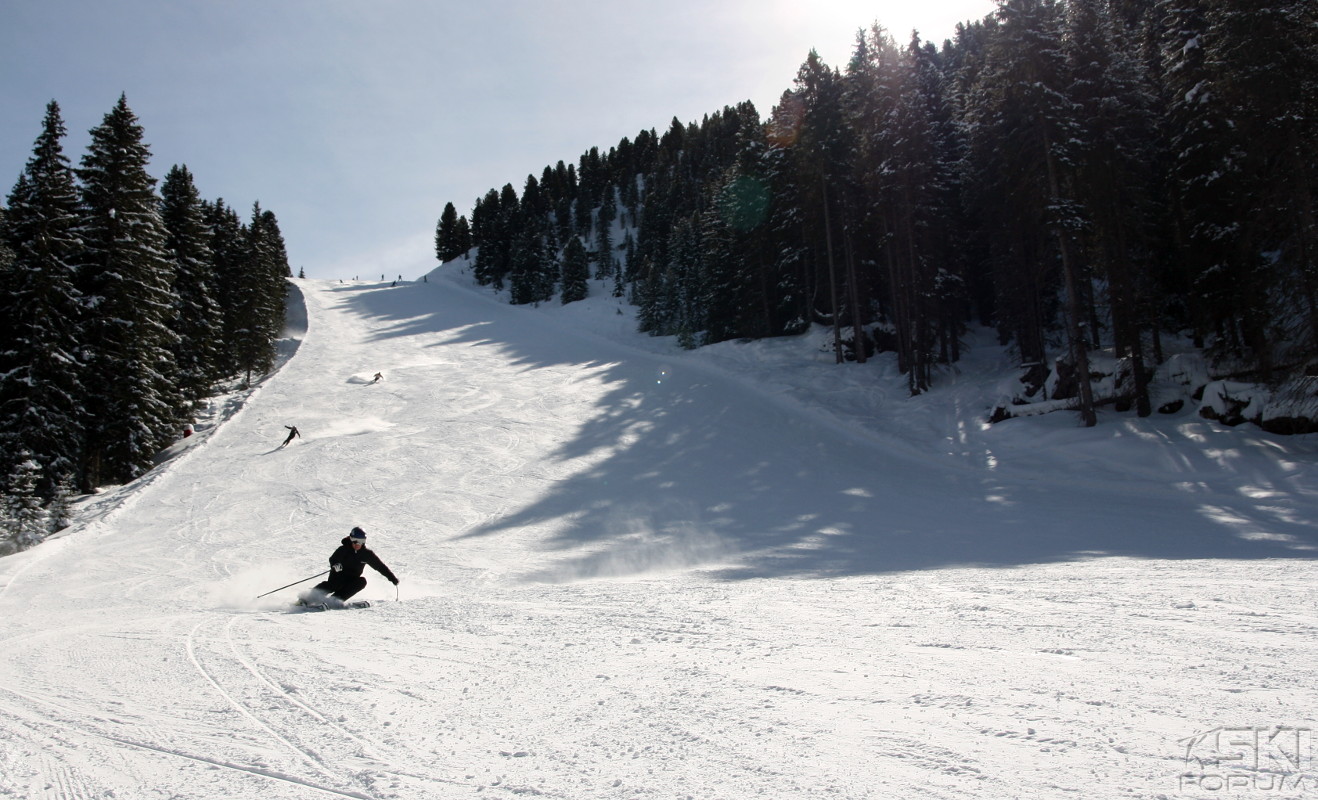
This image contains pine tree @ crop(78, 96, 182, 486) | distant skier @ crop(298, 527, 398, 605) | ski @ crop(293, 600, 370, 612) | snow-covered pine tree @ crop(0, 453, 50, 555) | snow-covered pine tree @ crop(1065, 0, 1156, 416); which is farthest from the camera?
pine tree @ crop(78, 96, 182, 486)

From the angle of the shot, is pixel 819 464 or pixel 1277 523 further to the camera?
pixel 819 464

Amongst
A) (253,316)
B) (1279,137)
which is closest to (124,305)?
(253,316)

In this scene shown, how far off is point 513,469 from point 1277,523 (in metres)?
18.9

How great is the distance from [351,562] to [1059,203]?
2354 centimetres

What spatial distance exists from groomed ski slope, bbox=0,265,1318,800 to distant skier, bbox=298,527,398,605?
0.53 m

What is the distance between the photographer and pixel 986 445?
22.8m

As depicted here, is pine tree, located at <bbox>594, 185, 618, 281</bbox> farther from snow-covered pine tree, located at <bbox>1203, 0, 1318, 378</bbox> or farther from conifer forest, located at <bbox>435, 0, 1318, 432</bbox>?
snow-covered pine tree, located at <bbox>1203, 0, 1318, 378</bbox>

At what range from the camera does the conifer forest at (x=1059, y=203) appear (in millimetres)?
17875

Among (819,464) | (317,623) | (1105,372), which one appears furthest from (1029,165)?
(317,623)

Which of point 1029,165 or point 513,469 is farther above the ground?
point 1029,165

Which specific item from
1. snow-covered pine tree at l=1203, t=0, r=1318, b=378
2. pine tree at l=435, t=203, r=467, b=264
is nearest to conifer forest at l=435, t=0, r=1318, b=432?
snow-covered pine tree at l=1203, t=0, r=1318, b=378

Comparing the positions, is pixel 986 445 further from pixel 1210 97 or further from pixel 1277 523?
pixel 1210 97

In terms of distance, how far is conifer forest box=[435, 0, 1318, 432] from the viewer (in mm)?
17875

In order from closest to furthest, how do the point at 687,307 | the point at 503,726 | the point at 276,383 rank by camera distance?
the point at 503,726
the point at 276,383
the point at 687,307
